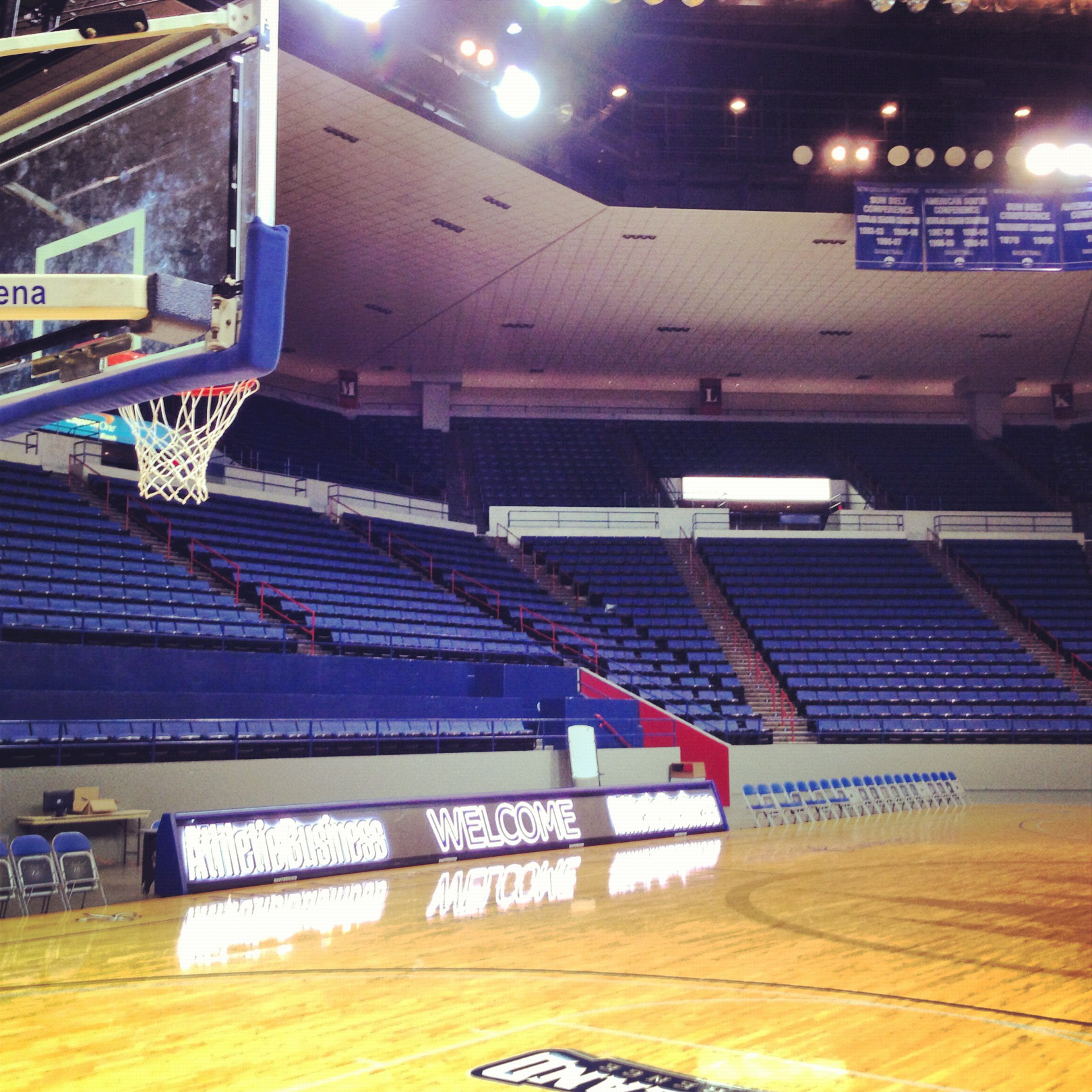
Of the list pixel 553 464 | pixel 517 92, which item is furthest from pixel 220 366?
pixel 553 464

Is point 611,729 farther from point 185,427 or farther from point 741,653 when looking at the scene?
point 185,427

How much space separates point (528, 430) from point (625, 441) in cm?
240

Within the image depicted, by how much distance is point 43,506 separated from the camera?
15.3 m

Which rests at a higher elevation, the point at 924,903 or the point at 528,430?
the point at 528,430

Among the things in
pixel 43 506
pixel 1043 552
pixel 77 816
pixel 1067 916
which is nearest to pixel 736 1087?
pixel 1067 916

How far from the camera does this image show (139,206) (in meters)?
3.37

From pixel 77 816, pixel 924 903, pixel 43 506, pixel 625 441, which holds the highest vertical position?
pixel 625 441

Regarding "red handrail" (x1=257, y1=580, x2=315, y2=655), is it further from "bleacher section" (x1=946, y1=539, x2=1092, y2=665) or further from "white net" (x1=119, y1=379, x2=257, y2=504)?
"bleacher section" (x1=946, y1=539, x2=1092, y2=665)

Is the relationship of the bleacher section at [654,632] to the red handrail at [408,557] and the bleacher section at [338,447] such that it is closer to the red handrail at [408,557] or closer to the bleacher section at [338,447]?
the red handrail at [408,557]

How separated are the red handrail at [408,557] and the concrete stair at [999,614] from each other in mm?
10993

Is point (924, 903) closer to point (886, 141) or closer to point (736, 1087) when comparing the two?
point (736, 1087)

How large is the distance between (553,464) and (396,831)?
1554cm

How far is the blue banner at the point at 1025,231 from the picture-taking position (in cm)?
1878

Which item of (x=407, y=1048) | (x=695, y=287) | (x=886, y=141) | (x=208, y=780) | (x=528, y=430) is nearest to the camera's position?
(x=407, y=1048)
